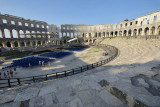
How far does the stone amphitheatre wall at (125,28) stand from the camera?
118 feet

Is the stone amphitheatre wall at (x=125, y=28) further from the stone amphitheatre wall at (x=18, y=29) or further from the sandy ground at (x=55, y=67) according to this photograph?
the sandy ground at (x=55, y=67)

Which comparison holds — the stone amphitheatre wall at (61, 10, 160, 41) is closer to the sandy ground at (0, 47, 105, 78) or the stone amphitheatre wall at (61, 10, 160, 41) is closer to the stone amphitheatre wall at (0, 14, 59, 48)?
the stone amphitheatre wall at (0, 14, 59, 48)

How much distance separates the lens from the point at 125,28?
5041 cm

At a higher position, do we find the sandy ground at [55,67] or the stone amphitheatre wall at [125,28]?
the stone amphitheatre wall at [125,28]

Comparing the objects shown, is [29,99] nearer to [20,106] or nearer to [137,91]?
[20,106]

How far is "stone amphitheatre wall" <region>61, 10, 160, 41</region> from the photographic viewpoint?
36.0 m

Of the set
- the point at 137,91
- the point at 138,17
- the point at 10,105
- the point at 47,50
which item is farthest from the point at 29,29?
the point at 138,17

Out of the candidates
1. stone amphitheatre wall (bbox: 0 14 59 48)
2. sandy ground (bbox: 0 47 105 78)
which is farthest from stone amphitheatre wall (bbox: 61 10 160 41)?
sandy ground (bbox: 0 47 105 78)

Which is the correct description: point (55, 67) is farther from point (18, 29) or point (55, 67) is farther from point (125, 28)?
point (125, 28)

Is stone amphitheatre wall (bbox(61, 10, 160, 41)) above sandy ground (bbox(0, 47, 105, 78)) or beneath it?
above

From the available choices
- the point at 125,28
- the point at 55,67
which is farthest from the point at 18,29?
the point at 125,28

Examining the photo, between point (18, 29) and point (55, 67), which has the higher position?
point (18, 29)

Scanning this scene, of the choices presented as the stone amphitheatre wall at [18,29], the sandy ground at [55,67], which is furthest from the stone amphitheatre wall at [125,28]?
the sandy ground at [55,67]

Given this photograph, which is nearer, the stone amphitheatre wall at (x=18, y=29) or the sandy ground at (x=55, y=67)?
the sandy ground at (x=55, y=67)
